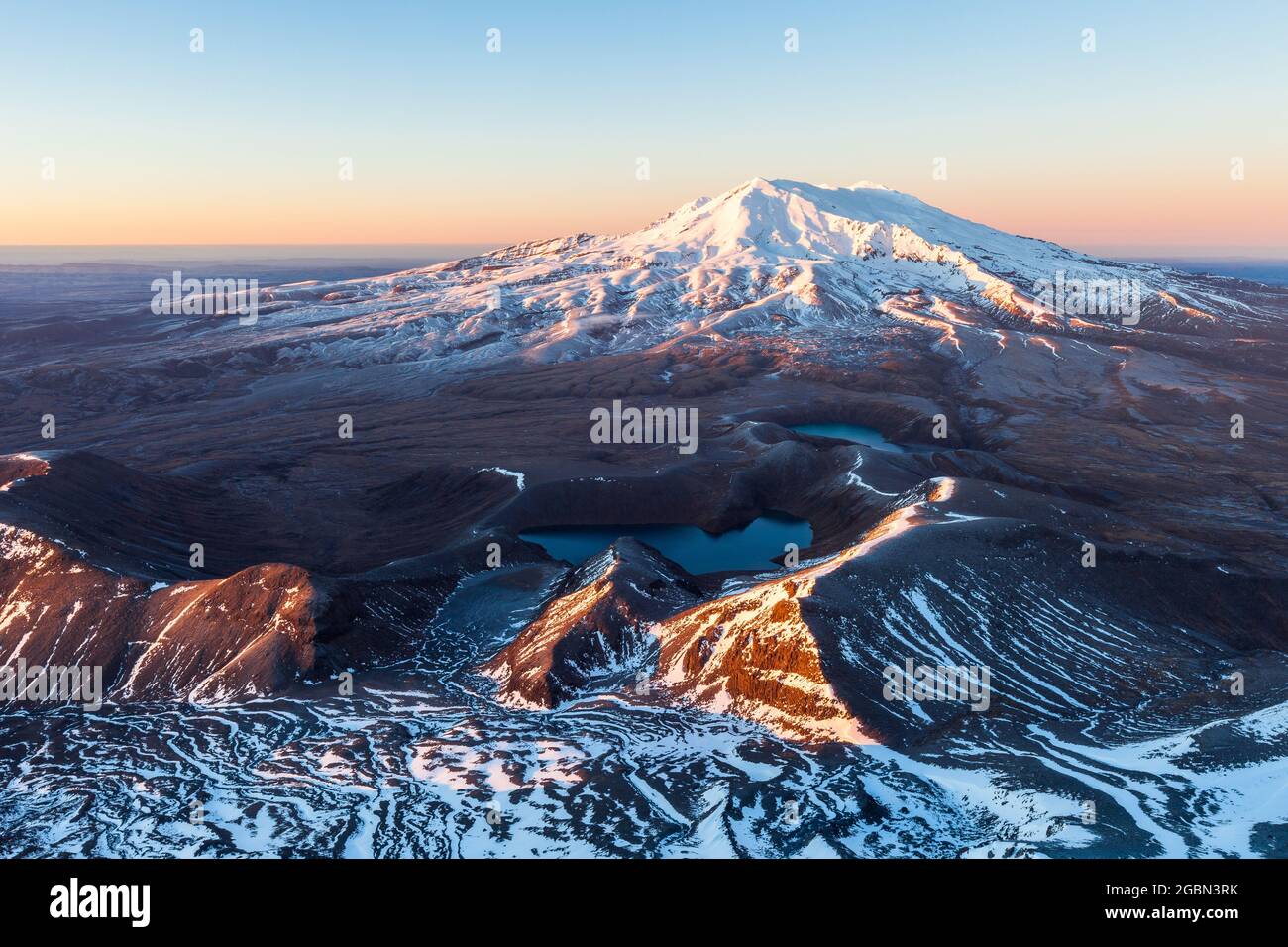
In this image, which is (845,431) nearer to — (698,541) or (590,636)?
(698,541)

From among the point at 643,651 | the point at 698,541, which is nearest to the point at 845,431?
the point at 698,541

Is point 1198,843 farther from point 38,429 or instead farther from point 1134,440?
point 38,429

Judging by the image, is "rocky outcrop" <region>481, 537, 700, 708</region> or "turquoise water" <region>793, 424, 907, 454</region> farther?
"turquoise water" <region>793, 424, 907, 454</region>

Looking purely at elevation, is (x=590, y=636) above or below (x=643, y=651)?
above

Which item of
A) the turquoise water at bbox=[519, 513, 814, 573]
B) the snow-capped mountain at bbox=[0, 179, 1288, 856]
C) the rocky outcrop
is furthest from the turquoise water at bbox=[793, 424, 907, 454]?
the rocky outcrop

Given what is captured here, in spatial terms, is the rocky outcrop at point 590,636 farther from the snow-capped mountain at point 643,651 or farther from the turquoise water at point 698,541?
the turquoise water at point 698,541

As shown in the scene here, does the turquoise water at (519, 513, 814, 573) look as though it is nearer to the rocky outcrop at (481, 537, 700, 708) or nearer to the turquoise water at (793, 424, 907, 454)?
the rocky outcrop at (481, 537, 700, 708)

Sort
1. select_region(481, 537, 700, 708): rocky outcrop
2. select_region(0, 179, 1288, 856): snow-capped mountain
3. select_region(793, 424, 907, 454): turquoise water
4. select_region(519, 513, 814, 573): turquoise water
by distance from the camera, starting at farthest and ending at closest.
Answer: select_region(793, 424, 907, 454): turquoise water
select_region(519, 513, 814, 573): turquoise water
select_region(481, 537, 700, 708): rocky outcrop
select_region(0, 179, 1288, 856): snow-capped mountain

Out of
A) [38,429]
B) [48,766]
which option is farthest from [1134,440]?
[38,429]
